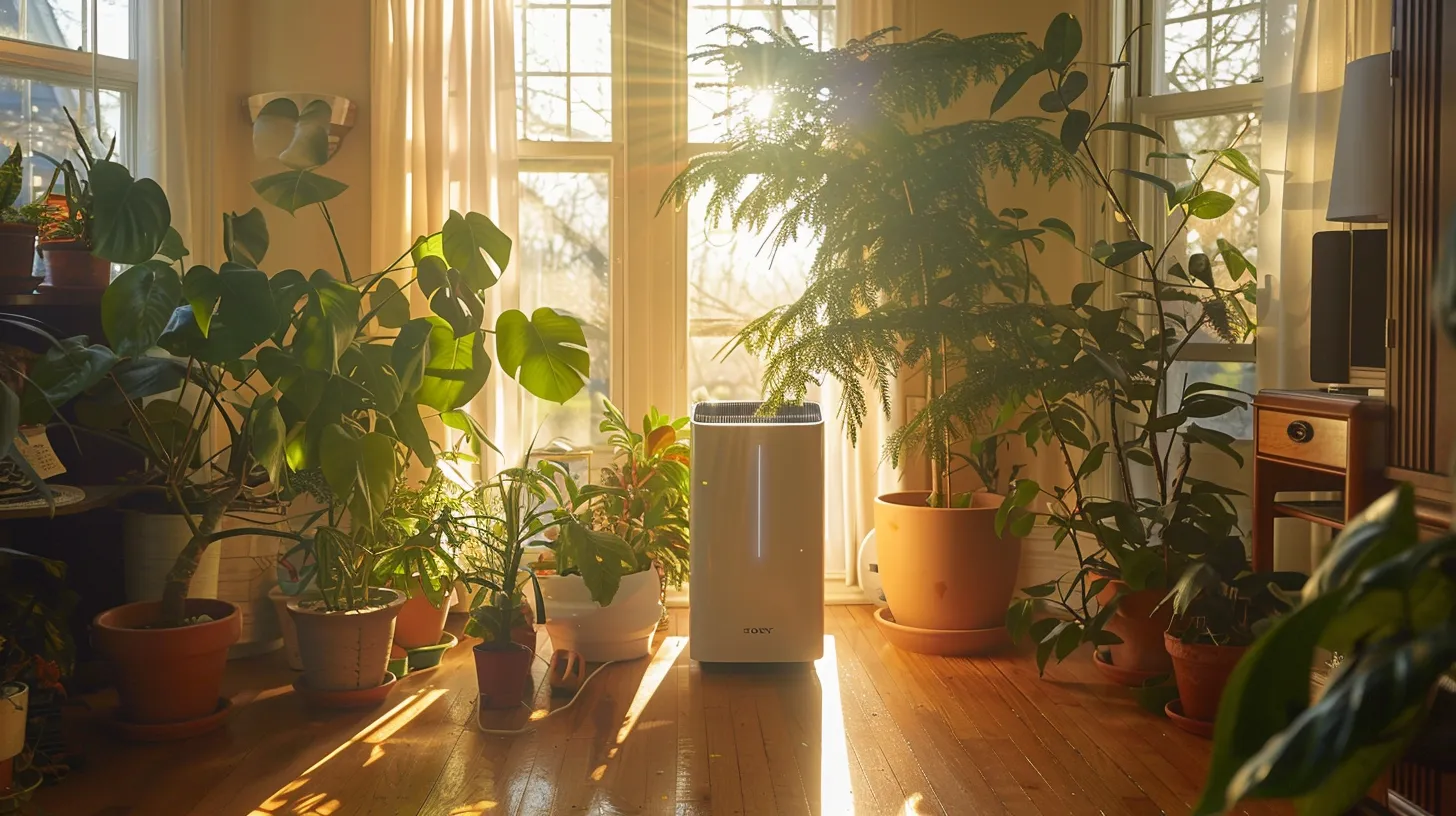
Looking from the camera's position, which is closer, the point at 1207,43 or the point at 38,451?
the point at 38,451

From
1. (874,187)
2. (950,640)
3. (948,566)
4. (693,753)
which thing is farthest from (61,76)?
(950,640)

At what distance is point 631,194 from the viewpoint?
3.86 metres

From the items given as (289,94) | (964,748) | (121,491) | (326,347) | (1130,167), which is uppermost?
(289,94)

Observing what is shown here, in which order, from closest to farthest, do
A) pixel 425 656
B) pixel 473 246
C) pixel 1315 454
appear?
pixel 1315 454 < pixel 473 246 < pixel 425 656

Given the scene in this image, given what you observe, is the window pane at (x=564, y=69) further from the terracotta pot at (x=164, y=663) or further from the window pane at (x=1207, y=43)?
the terracotta pot at (x=164, y=663)

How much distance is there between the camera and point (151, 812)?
2.16 meters

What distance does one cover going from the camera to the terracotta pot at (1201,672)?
2536 mm

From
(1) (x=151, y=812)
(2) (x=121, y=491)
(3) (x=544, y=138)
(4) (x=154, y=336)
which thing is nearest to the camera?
(1) (x=151, y=812)

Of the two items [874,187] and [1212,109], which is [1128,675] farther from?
[1212,109]

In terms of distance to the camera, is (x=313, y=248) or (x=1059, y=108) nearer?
(x=1059, y=108)

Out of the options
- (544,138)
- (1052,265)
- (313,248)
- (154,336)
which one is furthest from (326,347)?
(1052,265)

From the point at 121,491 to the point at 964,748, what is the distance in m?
2.05

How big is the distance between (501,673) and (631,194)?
175 centimetres

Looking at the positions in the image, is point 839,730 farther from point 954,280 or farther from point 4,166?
point 4,166
